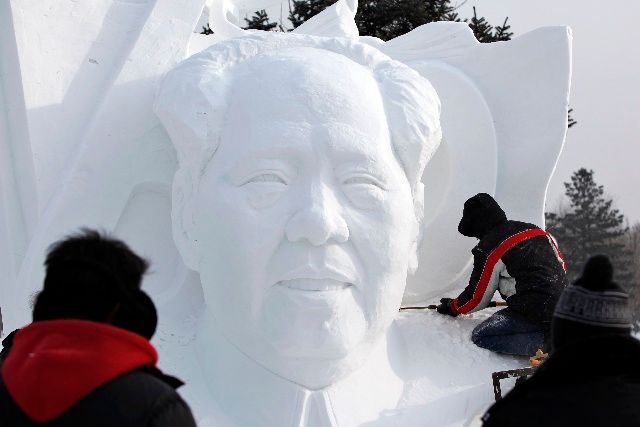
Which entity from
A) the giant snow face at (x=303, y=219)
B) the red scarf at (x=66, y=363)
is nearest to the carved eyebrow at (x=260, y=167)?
the giant snow face at (x=303, y=219)

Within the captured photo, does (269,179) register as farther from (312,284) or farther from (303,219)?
(312,284)

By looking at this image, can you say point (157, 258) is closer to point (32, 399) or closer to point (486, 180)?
point (486, 180)

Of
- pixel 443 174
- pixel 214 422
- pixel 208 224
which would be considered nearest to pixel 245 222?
pixel 208 224

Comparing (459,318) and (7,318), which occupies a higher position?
(459,318)

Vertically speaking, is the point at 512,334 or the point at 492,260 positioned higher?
the point at 492,260

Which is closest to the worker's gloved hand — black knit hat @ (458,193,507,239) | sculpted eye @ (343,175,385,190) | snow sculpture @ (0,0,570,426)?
snow sculpture @ (0,0,570,426)

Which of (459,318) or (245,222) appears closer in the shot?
(245,222)

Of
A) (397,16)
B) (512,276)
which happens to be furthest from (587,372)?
(397,16)

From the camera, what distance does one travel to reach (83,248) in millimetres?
1893

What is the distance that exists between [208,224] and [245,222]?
26 centimetres

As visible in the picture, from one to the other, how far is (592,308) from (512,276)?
103 inches

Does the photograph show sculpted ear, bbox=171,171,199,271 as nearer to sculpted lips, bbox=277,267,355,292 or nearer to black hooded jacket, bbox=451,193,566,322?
sculpted lips, bbox=277,267,355,292

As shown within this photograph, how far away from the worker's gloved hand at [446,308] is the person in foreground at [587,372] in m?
2.93

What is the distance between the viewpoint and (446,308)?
486 centimetres
